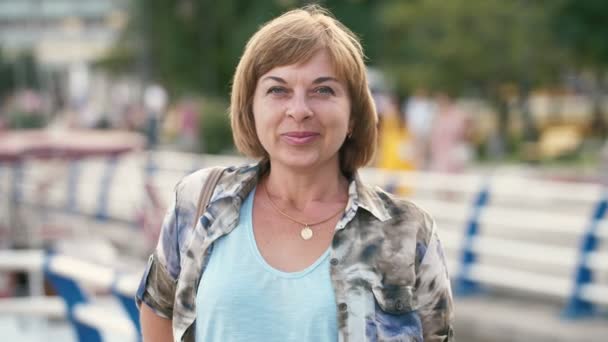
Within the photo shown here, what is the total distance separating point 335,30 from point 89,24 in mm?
108625

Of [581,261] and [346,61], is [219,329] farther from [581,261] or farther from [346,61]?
[581,261]

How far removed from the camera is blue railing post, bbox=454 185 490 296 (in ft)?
34.7

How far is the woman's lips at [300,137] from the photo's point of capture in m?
2.76

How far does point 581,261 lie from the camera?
9164mm

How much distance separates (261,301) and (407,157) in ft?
47.7

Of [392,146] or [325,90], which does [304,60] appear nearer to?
[325,90]

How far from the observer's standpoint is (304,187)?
286 cm

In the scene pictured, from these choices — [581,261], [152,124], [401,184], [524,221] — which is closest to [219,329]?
[581,261]

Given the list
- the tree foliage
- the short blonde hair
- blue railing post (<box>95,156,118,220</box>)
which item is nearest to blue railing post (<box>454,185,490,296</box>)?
blue railing post (<box>95,156,118,220</box>)

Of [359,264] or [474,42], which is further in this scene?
[474,42]

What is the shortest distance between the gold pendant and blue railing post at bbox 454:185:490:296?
794 cm

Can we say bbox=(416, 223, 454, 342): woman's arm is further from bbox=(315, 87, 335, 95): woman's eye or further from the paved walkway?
the paved walkway

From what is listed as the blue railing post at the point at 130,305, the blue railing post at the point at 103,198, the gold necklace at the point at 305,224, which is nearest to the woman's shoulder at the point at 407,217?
the gold necklace at the point at 305,224

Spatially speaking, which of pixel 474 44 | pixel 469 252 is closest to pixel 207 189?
pixel 469 252
